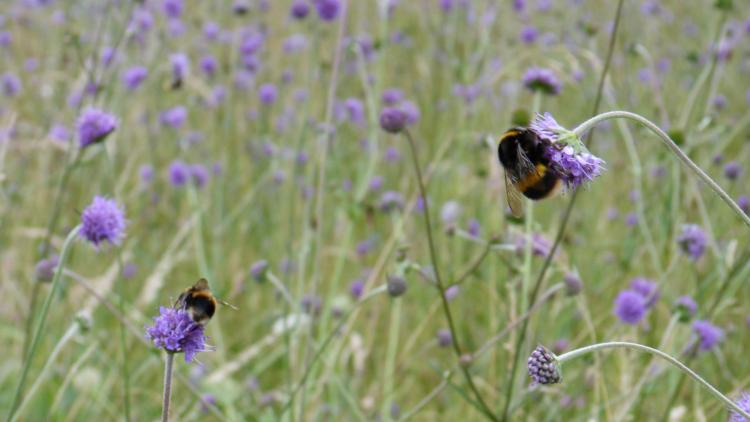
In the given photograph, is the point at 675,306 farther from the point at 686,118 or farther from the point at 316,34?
the point at 316,34

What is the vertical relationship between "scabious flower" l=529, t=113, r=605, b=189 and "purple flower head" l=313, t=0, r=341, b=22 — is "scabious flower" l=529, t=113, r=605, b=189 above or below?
above

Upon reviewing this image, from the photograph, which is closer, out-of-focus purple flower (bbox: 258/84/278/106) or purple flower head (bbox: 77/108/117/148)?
purple flower head (bbox: 77/108/117/148)

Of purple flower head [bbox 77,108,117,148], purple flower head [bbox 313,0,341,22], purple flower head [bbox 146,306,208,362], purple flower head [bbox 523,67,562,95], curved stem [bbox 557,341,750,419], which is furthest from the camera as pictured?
purple flower head [bbox 313,0,341,22]

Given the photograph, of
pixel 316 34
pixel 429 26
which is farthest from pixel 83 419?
pixel 429 26

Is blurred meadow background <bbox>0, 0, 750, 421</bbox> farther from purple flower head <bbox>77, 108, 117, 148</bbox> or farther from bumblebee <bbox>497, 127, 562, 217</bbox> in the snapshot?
bumblebee <bbox>497, 127, 562, 217</bbox>

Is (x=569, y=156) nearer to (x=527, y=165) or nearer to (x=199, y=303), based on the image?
(x=527, y=165)

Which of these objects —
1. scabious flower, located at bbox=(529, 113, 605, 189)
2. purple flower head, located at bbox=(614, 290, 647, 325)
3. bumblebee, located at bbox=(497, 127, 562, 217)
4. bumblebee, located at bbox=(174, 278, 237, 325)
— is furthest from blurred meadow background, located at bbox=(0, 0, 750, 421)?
scabious flower, located at bbox=(529, 113, 605, 189)

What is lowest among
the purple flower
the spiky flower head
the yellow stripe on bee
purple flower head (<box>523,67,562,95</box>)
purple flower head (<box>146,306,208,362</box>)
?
the purple flower

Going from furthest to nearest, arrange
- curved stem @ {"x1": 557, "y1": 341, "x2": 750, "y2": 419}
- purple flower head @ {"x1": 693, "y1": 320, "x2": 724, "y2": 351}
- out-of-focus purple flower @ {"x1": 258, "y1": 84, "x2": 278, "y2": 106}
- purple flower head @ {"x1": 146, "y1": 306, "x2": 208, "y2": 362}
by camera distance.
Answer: out-of-focus purple flower @ {"x1": 258, "y1": 84, "x2": 278, "y2": 106}
purple flower head @ {"x1": 693, "y1": 320, "x2": 724, "y2": 351}
purple flower head @ {"x1": 146, "y1": 306, "x2": 208, "y2": 362}
curved stem @ {"x1": 557, "y1": 341, "x2": 750, "y2": 419}

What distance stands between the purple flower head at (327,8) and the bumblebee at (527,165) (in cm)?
168

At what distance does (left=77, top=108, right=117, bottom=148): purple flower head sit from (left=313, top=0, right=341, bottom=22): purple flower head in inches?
45.5

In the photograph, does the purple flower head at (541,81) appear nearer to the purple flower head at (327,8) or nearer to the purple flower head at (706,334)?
the purple flower head at (706,334)

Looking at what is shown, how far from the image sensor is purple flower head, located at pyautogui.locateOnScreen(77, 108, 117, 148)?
166 cm

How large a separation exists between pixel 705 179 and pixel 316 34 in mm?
1990
